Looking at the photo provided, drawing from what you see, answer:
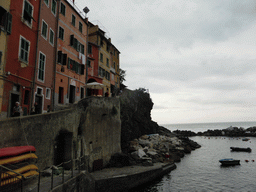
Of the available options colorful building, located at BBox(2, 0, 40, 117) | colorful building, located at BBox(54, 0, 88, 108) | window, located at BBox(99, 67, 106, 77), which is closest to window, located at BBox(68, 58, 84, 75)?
colorful building, located at BBox(54, 0, 88, 108)

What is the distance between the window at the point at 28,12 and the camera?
49.9 feet

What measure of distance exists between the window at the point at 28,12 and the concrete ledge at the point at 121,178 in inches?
638

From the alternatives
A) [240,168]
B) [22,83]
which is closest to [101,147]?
[22,83]

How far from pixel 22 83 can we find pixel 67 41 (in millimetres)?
11038

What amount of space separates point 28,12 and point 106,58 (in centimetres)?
2336

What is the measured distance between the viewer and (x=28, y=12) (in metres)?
15.6

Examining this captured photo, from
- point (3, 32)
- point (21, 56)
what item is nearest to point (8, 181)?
point (3, 32)

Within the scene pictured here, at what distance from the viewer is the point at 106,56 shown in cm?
3847

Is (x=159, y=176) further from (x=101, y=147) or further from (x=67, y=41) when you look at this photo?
(x=67, y=41)

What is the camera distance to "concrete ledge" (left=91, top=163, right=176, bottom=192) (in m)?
16.9

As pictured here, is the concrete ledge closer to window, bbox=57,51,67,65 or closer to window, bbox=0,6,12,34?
Answer: window, bbox=57,51,67,65

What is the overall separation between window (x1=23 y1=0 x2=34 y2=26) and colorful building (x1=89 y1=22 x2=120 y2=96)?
651 inches

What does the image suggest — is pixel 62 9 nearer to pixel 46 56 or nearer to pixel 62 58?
pixel 62 58

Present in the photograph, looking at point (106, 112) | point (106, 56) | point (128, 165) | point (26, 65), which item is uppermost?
point (106, 56)
